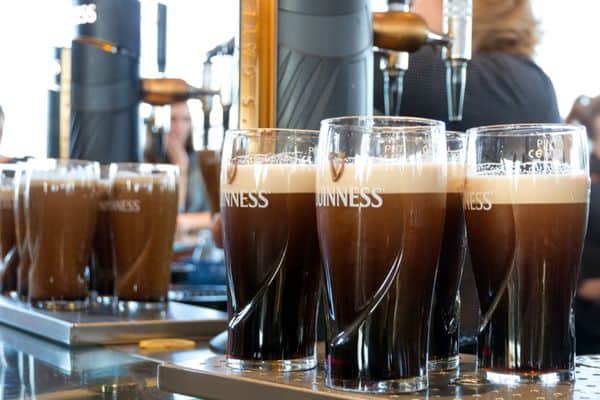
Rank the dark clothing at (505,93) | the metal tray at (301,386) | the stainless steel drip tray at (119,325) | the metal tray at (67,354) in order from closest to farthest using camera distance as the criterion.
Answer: the metal tray at (301,386) → the metal tray at (67,354) → the stainless steel drip tray at (119,325) → the dark clothing at (505,93)

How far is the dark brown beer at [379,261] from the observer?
0.72 m

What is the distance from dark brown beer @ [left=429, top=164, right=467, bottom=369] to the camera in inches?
32.4

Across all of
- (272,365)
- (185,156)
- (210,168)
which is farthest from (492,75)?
(185,156)

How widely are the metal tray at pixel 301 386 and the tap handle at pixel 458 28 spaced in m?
0.38

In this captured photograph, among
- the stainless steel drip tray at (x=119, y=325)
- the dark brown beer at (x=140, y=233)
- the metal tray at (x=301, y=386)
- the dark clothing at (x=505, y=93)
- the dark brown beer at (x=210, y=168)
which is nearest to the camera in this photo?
the metal tray at (x=301, y=386)

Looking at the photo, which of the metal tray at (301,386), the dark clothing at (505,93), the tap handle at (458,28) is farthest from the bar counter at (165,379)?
the dark clothing at (505,93)

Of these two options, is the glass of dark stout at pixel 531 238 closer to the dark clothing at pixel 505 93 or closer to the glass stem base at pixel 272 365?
the glass stem base at pixel 272 365

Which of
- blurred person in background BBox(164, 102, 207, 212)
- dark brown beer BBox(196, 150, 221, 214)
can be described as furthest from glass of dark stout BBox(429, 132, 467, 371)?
blurred person in background BBox(164, 102, 207, 212)

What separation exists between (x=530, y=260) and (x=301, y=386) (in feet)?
0.64

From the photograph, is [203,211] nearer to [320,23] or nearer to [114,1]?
[114,1]

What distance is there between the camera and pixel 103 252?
1442mm

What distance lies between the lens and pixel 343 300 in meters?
0.74

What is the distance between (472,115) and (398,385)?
1.03 metres

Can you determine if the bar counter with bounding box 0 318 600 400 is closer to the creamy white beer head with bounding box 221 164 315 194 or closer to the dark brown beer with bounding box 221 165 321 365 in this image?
the dark brown beer with bounding box 221 165 321 365
